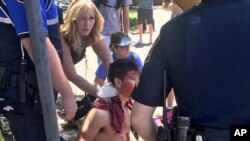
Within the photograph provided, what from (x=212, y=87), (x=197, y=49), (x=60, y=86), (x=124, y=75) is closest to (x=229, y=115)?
(x=212, y=87)

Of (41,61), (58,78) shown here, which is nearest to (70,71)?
(58,78)

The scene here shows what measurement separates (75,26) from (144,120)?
74.8 inches

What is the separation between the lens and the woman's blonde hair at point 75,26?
403 cm

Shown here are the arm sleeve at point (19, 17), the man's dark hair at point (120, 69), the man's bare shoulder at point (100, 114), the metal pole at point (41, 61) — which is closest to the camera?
the metal pole at point (41, 61)

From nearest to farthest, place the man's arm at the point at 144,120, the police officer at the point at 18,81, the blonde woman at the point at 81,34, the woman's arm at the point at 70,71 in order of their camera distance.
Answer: the man's arm at the point at 144,120
the police officer at the point at 18,81
the woman's arm at the point at 70,71
the blonde woman at the point at 81,34

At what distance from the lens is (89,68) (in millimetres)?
8258

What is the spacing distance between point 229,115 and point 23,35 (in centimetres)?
107

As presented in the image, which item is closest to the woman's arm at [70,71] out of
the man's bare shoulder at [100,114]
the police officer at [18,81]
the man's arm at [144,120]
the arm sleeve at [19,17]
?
the man's bare shoulder at [100,114]

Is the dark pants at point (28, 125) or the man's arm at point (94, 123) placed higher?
the dark pants at point (28, 125)

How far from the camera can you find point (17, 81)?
8.86 ft

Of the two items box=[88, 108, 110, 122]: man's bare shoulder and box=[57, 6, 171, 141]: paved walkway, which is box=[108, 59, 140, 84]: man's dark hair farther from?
box=[57, 6, 171, 141]: paved walkway

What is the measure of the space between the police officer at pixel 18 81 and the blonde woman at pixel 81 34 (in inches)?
44.5

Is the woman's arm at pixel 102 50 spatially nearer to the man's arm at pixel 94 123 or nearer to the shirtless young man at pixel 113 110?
the shirtless young man at pixel 113 110

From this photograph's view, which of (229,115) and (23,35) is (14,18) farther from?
(229,115)
